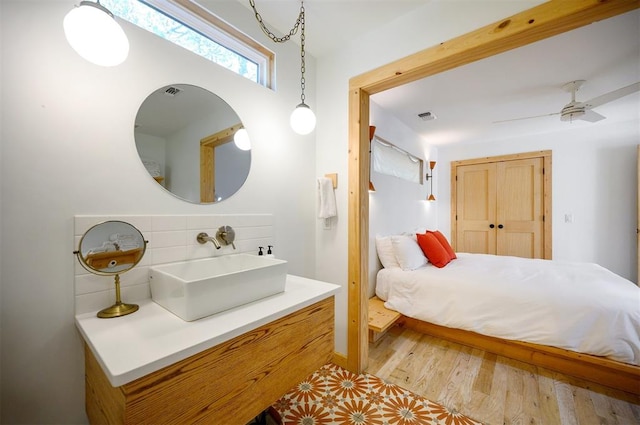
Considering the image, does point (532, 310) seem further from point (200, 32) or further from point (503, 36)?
point (200, 32)

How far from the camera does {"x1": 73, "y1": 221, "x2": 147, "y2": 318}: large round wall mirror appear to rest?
3.14 feet

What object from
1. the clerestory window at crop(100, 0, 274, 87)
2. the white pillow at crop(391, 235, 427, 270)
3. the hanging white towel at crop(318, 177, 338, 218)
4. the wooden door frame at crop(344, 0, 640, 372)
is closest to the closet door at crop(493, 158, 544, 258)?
the white pillow at crop(391, 235, 427, 270)

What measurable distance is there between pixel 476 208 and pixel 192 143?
185 inches

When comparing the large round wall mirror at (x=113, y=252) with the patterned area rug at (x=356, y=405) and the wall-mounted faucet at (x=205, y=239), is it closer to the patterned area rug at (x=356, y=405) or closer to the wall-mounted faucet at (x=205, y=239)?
the wall-mounted faucet at (x=205, y=239)

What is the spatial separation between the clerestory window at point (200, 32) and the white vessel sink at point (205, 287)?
3.98 feet

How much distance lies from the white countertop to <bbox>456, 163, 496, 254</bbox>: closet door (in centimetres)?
436

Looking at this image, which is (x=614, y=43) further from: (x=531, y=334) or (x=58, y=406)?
(x=58, y=406)

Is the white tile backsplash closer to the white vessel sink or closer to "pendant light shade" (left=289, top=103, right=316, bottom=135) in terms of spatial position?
the white vessel sink

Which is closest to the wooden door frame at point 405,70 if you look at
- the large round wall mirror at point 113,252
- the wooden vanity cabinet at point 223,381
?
the wooden vanity cabinet at point 223,381

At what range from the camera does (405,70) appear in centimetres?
158

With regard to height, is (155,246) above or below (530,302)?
above

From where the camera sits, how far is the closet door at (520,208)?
12.9 ft

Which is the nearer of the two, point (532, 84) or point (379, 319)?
point (379, 319)

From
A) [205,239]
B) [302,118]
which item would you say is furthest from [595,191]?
[205,239]
